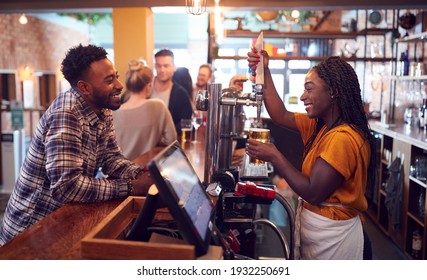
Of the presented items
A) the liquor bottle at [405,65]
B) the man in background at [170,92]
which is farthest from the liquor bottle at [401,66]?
the man in background at [170,92]

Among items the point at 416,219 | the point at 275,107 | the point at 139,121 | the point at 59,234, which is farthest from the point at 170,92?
the point at 59,234

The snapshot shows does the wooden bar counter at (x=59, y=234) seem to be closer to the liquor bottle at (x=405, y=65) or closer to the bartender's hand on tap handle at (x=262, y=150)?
the bartender's hand on tap handle at (x=262, y=150)

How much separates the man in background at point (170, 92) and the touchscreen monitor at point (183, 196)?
2.27m

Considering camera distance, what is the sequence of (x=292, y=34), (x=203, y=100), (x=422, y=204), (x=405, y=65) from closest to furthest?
(x=203, y=100) < (x=422, y=204) < (x=405, y=65) < (x=292, y=34)

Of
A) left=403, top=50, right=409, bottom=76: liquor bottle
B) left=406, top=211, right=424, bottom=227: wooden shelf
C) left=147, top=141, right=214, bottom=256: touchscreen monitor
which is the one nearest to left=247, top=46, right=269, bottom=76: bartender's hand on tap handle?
left=147, top=141, right=214, bottom=256: touchscreen monitor

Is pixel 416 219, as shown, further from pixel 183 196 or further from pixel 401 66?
pixel 183 196

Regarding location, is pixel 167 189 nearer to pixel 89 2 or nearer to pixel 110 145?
pixel 110 145

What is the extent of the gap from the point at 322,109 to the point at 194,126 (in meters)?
1.84

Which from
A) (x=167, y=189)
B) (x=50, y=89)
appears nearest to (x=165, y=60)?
(x=167, y=189)

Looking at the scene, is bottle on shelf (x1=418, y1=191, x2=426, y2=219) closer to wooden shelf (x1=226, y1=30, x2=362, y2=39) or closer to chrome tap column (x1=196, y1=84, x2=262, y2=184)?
chrome tap column (x1=196, y1=84, x2=262, y2=184)

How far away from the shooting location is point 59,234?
105 centimetres

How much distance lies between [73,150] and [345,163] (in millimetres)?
755

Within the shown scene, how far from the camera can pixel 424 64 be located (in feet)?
13.7

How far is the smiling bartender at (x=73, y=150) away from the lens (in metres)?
1.30
